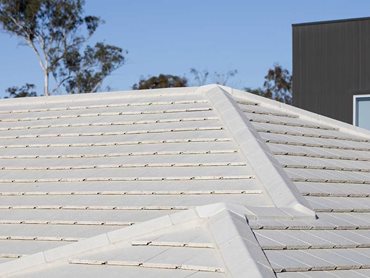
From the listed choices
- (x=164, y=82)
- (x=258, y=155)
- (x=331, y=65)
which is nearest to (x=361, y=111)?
(x=331, y=65)

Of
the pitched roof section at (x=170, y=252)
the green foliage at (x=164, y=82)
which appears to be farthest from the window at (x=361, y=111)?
the green foliage at (x=164, y=82)

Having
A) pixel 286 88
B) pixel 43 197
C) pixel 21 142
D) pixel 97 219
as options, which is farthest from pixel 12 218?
pixel 286 88

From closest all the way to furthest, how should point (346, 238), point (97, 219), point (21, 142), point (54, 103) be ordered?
1. point (346, 238)
2. point (97, 219)
3. point (21, 142)
4. point (54, 103)

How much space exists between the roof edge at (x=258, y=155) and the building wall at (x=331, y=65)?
17.5ft

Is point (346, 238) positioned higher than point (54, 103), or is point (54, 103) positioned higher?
point (54, 103)

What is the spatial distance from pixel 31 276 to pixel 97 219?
1.77m

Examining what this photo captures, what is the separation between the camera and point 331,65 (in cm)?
1789

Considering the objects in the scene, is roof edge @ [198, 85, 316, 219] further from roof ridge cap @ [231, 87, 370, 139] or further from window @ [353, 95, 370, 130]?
window @ [353, 95, 370, 130]

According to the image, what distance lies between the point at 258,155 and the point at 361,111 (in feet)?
26.1

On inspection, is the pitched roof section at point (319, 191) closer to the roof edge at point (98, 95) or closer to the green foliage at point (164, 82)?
the roof edge at point (98, 95)

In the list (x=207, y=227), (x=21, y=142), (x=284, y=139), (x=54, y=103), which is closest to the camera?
(x=207, y=227)

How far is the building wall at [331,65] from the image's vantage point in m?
17.5

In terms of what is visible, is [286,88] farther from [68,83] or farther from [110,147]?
[110,147]

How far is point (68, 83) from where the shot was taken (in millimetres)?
41469
